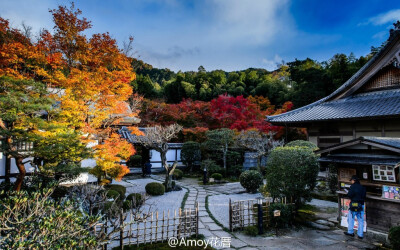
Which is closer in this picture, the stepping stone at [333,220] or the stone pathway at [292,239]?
the stone pathway at [292,239]

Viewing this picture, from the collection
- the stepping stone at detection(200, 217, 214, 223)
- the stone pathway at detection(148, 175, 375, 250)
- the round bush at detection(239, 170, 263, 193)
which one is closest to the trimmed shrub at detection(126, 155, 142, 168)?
the round bush at detection(239, 170, 263, 193)

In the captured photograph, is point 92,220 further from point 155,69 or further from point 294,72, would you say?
point 155,69

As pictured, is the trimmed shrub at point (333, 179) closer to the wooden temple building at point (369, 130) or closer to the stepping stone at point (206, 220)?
the wooden temple building at point (369, 130)

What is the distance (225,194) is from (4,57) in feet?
39.1

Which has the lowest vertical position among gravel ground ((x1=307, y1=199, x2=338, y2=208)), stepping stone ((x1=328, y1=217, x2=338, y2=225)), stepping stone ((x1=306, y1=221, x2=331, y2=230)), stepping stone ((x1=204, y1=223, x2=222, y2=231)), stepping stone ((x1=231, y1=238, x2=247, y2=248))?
stepping stone ((x1=204, y1=223, x2=222, y2=231))

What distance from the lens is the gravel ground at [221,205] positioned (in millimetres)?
8322

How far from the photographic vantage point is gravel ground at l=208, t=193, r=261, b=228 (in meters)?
8.32

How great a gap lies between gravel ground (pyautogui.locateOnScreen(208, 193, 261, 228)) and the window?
181 inches

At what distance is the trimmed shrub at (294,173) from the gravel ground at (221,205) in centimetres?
201

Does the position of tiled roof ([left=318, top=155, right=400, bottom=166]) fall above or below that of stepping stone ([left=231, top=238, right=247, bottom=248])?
above

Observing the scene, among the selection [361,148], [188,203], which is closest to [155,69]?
[188,203]

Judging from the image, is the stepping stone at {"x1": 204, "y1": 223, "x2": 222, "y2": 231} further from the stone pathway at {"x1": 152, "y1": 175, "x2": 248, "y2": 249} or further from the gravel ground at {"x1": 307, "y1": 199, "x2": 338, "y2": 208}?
the gravel ground at {"x1": 307, "y1": 199, "x2": 338, "y2": 208}

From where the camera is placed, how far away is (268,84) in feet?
104

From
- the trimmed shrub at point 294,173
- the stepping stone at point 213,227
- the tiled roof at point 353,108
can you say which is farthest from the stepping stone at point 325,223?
the tiled roof at point 353,108
